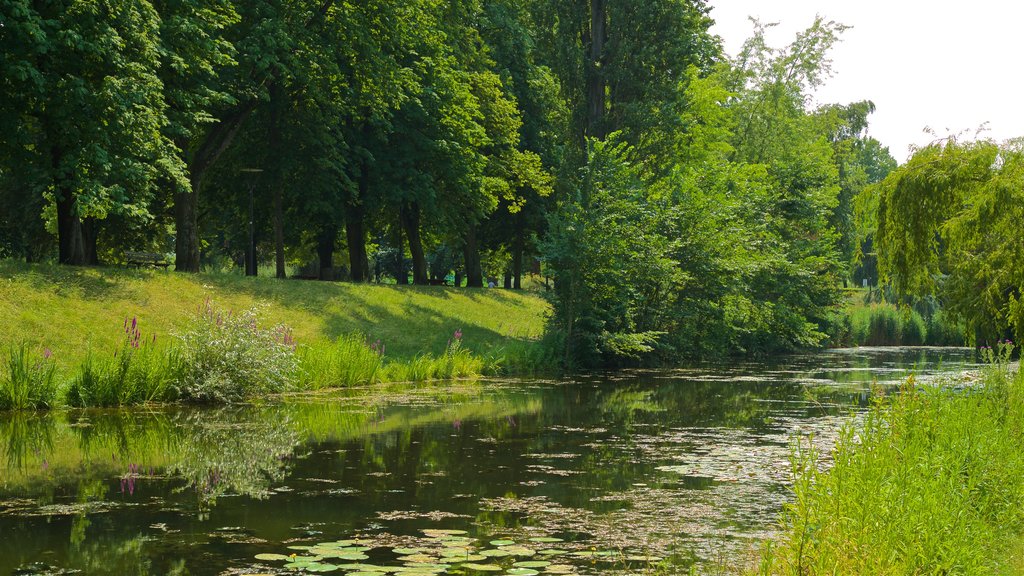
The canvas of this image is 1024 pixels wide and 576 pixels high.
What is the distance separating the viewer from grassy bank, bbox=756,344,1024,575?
→ 256 inches

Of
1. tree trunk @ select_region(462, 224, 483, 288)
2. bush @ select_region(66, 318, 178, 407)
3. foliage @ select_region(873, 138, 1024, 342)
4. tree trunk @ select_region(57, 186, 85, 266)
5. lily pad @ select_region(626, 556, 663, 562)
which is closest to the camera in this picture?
lily pad @ select_region(626, 556, 663, 562)

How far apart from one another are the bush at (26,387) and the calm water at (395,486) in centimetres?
68

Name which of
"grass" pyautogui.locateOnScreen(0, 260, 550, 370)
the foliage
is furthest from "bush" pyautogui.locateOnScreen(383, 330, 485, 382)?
the foliage

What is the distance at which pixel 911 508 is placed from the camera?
23.1ft

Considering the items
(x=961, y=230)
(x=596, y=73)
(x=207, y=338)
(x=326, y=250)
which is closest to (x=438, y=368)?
(x=207, y=338)

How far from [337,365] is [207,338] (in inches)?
175

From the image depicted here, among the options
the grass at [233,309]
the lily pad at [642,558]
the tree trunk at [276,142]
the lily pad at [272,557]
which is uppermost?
the tree trunk at [276,142]

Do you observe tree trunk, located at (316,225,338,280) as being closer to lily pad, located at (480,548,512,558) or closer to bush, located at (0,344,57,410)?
bush, located at (0,344,57,410)

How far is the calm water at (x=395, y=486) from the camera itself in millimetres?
7898

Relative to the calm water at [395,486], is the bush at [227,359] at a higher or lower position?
higher

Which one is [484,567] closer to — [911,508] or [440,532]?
[440,532]

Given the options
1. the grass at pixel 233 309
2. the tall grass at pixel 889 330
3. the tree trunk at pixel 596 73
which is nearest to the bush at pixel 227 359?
the grass at pixel 233 309

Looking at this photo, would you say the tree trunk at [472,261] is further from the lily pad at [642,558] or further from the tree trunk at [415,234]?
the lily pad at [642,558]

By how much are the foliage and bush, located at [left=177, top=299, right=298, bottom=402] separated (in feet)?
38.2
